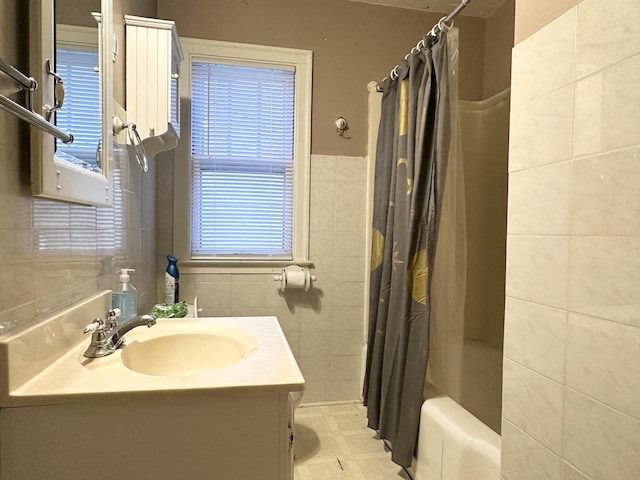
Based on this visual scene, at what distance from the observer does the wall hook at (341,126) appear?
8.04 ft

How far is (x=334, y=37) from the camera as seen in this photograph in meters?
2.45

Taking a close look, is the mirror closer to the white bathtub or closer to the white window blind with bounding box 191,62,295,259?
the white window blind with bounding box 191,62,295,259

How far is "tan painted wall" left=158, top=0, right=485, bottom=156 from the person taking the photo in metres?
2.34

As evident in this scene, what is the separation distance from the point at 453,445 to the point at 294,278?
122cm

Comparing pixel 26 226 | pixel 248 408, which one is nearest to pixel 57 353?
pixel 26 226

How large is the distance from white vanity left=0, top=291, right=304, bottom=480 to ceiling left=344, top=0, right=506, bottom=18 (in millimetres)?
2463

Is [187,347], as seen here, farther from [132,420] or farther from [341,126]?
[341,126]

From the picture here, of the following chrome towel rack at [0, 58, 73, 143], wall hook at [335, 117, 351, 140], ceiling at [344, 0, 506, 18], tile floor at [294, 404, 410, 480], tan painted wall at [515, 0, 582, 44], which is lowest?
tile floor at [294, 404, 410, 480]

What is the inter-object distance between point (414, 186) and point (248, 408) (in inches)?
49.7

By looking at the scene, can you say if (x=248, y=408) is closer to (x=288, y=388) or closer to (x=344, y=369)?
(x=288, y=388)

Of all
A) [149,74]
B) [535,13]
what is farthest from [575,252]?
[149,74]

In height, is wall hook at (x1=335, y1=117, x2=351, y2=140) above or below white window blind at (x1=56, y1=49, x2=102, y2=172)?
above

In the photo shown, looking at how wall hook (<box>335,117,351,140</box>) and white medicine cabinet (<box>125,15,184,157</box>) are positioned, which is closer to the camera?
white medicine cabinet (<box>125,15,184,157</box>)

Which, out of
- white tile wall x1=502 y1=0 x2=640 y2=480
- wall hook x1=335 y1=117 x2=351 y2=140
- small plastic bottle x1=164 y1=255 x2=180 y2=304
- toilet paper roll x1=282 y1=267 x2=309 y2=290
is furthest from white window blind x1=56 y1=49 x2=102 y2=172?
wall hook x1=335 y1=117 x2=351 y2=140
